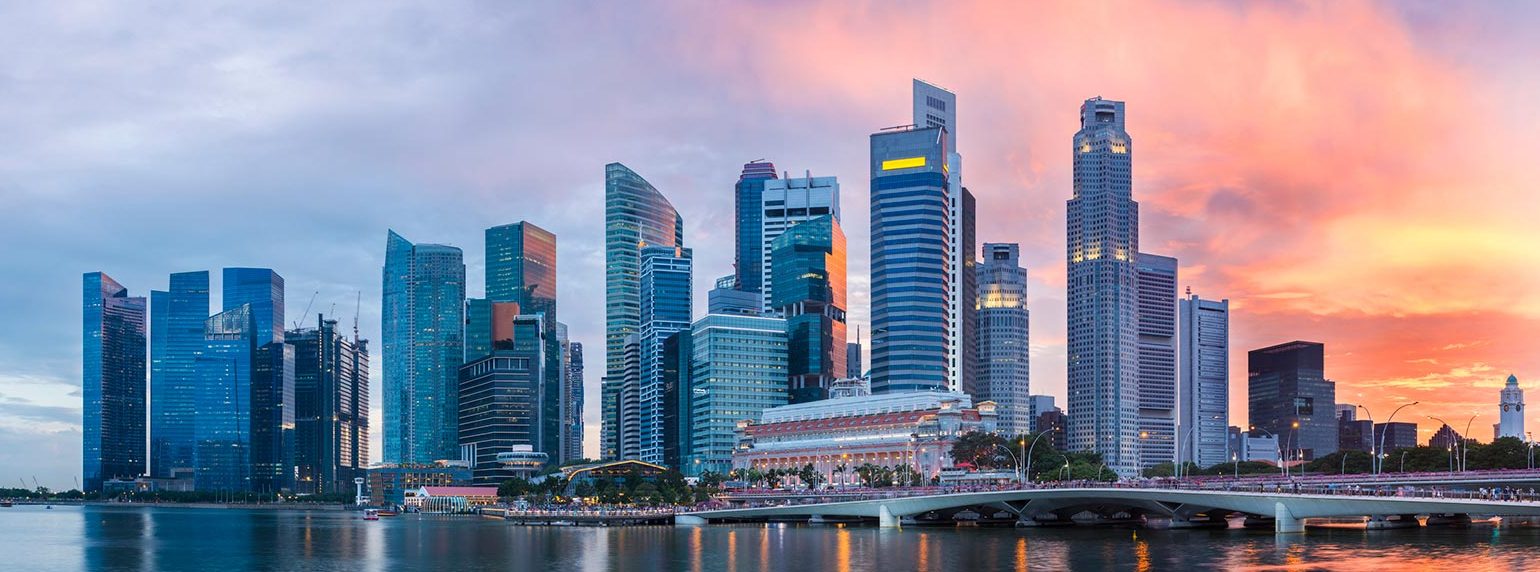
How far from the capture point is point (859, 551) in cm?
14300

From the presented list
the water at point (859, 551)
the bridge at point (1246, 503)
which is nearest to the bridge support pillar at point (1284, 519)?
the bridge at point (1246, 503)

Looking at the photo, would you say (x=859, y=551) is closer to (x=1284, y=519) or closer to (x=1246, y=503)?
(x=1246, y=503)

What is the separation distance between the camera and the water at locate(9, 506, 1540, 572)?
393ft

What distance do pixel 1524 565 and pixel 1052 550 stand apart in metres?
42.4

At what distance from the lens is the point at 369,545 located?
180875 mm

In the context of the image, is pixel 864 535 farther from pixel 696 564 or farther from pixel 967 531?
pixel 696 564

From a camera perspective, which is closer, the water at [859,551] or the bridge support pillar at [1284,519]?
the water at [859,551]

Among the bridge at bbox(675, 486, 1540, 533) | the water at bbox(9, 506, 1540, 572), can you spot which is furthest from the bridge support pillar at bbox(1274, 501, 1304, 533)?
the water at bbox(9, 506, 1540, 572)

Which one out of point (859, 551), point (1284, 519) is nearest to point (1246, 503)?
point (1284, 519)

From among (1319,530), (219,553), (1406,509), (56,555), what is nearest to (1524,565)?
(1406,509)

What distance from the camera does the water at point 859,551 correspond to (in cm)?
11975

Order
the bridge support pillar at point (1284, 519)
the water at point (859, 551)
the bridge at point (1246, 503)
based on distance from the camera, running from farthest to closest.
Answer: the bridge support pillar at point (1284, 519), the bridge at point (1246, 503), the water at point (859, 551)

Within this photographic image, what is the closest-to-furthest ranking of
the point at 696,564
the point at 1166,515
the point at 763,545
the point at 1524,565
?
the point at 1524,565, the point at 696,564, the point at 763,545, the point at 1166,515

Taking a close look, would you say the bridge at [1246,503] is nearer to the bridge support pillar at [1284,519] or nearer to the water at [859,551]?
the bridge support pillar at [1284,519]
